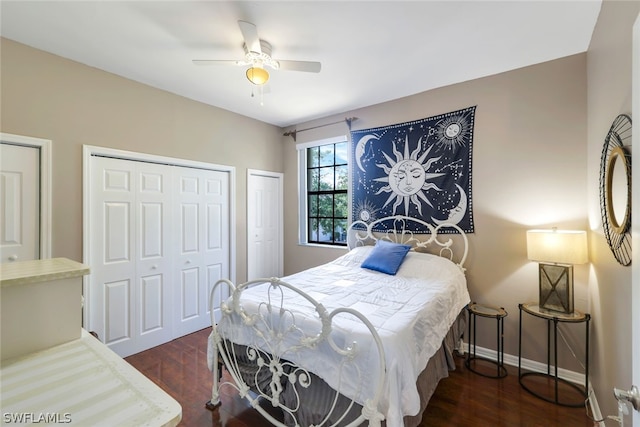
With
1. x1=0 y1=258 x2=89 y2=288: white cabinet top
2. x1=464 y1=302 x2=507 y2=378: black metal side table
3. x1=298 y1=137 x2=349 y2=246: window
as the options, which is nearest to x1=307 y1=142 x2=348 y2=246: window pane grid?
x1=298 y1=137 x2=349 y2=246: window

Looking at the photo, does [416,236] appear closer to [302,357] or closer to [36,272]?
[302,357]

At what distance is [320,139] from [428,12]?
222cm

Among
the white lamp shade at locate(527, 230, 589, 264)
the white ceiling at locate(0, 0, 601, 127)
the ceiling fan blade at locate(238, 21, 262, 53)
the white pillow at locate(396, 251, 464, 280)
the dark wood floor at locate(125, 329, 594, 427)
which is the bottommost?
the dark wood floor at locate(125, 329, 594, 427)

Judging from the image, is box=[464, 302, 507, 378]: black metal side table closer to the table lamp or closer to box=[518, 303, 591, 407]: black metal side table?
box=[518, 303, 591, 407]: black metal side table

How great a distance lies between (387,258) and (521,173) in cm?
147

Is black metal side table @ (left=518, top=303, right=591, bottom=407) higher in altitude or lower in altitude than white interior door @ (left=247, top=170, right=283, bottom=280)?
lower

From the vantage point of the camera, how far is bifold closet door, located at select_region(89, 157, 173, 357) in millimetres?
2572

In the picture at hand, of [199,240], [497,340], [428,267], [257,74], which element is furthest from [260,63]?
[497,340]

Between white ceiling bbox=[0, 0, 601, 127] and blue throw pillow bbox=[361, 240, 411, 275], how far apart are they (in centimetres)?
173

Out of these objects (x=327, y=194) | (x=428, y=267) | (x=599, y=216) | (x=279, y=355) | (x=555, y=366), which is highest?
(x=327, y=194)

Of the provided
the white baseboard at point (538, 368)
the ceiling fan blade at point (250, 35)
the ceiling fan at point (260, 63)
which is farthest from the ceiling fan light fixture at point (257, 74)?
the white baseboard at point (538, 368)

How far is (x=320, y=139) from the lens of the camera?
3928mm

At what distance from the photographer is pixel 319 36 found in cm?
210

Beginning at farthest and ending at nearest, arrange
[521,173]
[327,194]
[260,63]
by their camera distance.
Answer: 1. [327,194]
2. [521,173]
3. [260,63]
